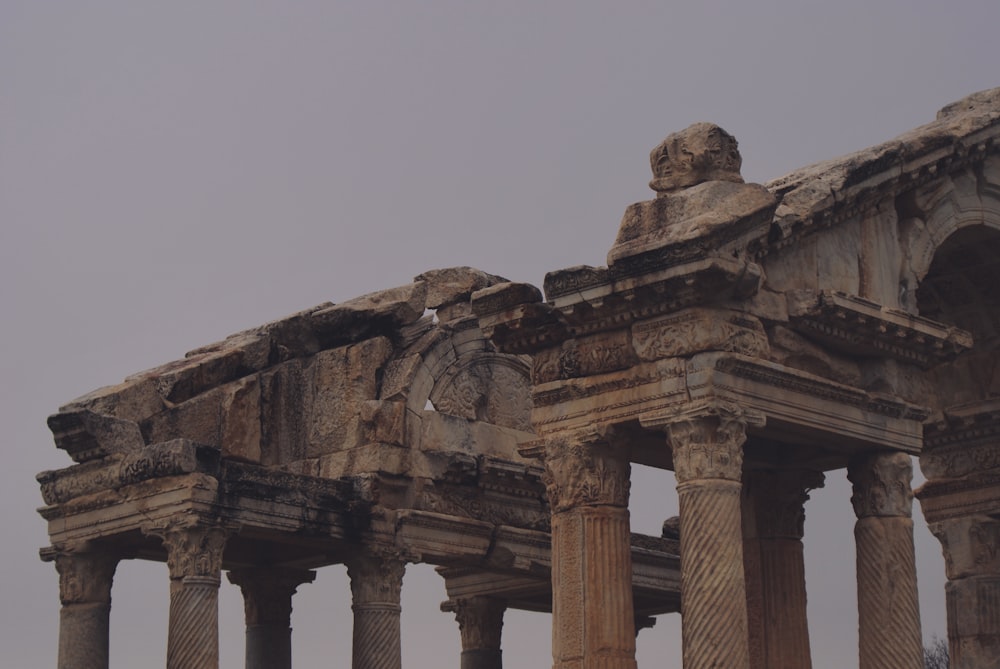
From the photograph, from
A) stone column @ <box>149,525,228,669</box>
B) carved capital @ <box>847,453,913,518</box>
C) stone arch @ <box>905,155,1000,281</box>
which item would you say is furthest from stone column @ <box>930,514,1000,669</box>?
stone column @ <box>149,525,228,669</box>

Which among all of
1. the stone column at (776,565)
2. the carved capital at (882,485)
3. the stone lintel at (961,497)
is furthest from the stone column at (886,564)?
the stone lintel at (961,497)

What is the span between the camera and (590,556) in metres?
16.8

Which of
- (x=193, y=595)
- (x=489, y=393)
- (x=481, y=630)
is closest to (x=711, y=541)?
(x=193, y=595)

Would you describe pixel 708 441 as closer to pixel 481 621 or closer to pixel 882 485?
pixel 882 485

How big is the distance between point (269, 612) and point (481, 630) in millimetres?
3674

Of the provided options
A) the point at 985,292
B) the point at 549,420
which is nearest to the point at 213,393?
the point at 549,420

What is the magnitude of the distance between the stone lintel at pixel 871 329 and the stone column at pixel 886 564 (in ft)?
3.31

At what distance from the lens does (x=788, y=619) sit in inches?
724

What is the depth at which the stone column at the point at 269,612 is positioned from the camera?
24062 mm

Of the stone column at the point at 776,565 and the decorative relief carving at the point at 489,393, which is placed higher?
the decorative relief carving at the point at 489,393

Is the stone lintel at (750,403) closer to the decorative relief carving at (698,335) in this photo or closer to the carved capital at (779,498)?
the decorative relief carving at (698,335)

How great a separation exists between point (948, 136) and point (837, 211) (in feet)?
6.34

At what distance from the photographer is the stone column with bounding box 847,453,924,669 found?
56.9 feet

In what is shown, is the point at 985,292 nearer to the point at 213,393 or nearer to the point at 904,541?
the point at 904,541
